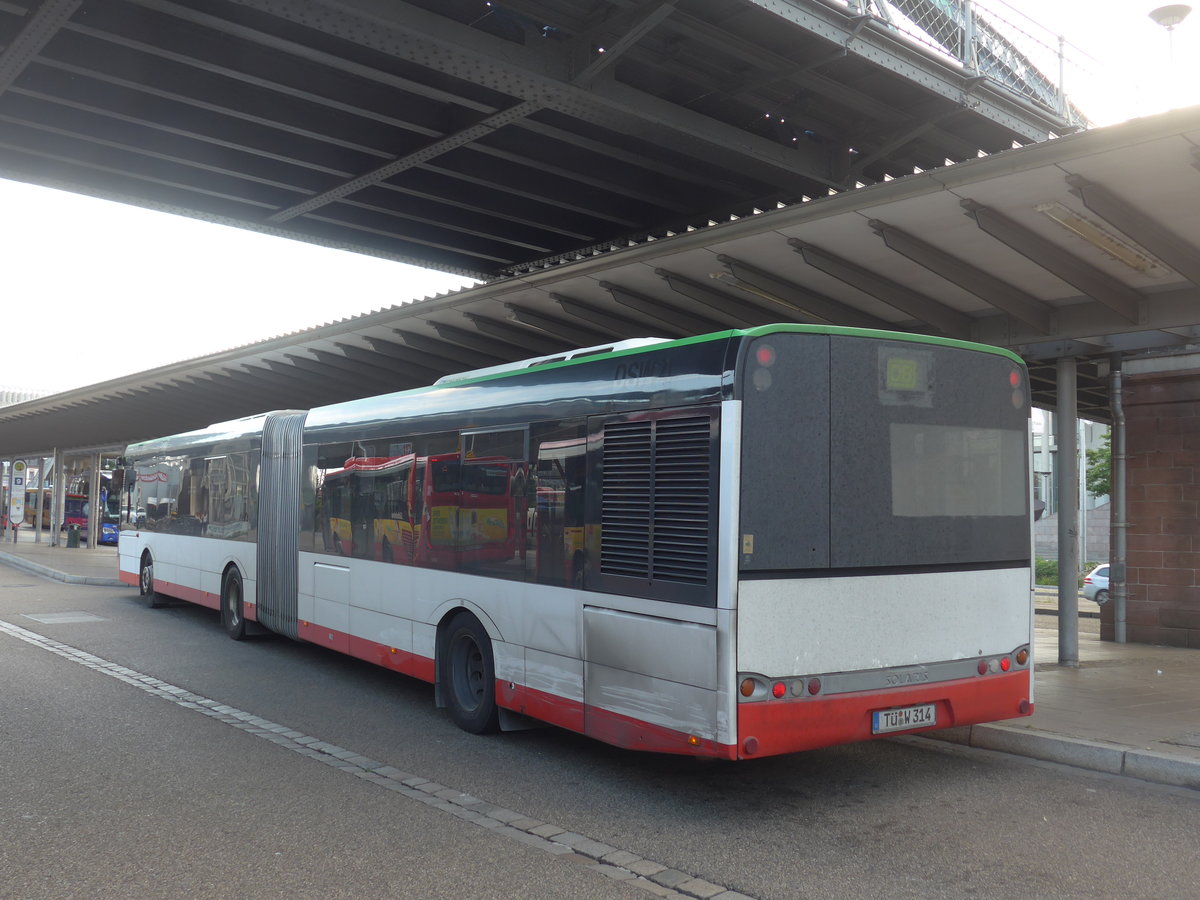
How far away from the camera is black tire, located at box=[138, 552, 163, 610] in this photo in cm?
1723

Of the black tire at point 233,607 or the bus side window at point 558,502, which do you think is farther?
the black tire at point 233,607

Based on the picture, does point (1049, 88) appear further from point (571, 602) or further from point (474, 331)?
point (571, 602)

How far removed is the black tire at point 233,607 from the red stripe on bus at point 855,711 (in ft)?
29.3

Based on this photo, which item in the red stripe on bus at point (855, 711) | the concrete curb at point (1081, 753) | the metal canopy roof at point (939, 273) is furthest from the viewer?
the metal canopy roof at point (939, 273)

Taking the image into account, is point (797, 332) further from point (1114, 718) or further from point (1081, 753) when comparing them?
point (1114, 718)

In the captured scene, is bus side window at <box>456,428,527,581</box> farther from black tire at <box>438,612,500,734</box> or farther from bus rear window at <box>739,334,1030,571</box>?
bus rear window at <box>739,334,1030,571</box>

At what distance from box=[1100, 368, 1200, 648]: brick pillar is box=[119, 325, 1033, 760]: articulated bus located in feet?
24.4

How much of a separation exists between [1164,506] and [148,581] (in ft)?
50.1

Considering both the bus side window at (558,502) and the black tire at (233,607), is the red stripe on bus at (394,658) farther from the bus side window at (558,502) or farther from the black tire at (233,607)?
the black tire at (233,607)

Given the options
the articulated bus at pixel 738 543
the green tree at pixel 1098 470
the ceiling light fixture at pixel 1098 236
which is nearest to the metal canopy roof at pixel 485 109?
the ceiling light fixture at pixel 1098 236

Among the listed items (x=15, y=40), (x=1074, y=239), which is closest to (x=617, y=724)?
(x=1074, y=239)

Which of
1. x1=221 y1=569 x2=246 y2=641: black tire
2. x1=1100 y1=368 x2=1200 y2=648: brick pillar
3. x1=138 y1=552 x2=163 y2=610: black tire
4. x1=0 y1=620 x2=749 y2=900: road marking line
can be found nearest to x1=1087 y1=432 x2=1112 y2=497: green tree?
x1=1100 y1=368 x2=1200 y2=648: brick pillar

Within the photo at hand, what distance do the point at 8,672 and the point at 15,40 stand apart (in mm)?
7067

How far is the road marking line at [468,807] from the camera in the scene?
4.86 meters
